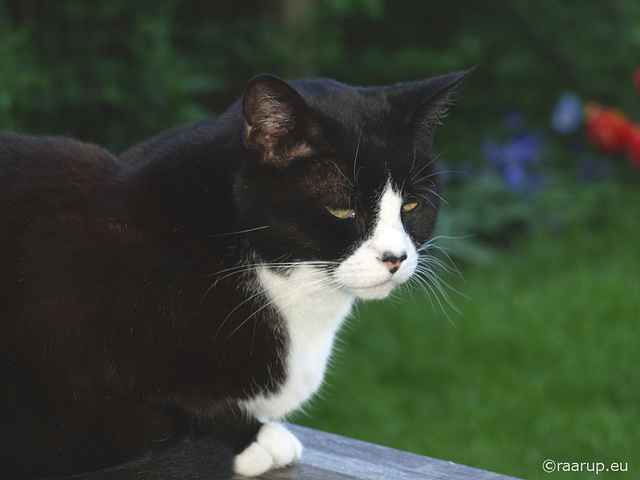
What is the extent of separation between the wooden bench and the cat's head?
391 millimetres

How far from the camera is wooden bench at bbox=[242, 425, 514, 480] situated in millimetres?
1780

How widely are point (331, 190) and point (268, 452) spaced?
1.79 feet

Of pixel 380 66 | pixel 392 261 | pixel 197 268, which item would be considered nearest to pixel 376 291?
pixel 392 261

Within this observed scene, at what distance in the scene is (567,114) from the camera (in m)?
4.36

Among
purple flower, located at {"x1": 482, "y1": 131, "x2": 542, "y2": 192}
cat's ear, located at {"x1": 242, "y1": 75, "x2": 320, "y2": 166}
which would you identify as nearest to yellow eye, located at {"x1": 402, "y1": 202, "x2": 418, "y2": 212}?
cat's ear, located at {"x1": 242, "y1": 75, "x2": 320, "y2": 166}

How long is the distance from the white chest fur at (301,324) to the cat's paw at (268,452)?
4 centimetres

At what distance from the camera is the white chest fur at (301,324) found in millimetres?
1683

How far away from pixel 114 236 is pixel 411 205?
57 centimetres

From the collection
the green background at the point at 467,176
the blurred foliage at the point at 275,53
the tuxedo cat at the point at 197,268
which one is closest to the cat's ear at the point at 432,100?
the tuxedo cat at the point at 197,268

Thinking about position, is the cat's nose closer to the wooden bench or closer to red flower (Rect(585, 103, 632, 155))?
the wooden bench

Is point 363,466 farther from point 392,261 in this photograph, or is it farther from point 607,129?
point 607,129

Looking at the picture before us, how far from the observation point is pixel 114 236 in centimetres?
154

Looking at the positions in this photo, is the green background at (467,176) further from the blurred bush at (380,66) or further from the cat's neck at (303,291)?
the cat's neck at (303,291)

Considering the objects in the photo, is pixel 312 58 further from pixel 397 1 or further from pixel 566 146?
pixel 566 146
